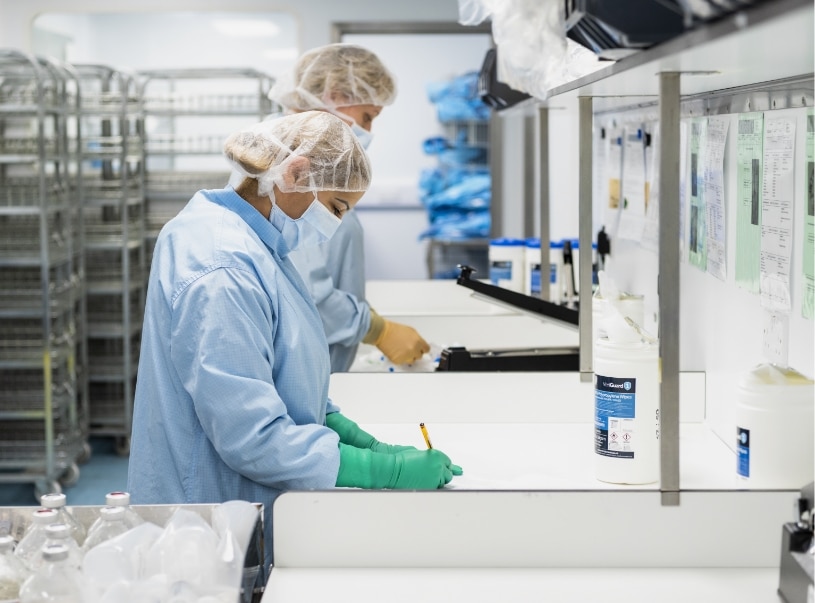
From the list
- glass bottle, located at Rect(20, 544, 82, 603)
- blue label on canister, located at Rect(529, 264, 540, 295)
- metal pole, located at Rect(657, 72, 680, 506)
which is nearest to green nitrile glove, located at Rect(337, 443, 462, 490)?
metal pole, located at Rect(657, 72, 680, 506)

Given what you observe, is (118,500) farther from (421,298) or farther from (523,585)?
(421,298)

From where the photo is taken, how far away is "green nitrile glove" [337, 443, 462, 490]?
1807 mm

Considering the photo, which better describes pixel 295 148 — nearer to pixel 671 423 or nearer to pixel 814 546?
pixel 671 423

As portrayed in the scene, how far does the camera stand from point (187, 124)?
278 inches

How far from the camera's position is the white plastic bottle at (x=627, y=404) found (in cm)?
174

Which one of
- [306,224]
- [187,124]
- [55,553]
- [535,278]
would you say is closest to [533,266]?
[535,278]

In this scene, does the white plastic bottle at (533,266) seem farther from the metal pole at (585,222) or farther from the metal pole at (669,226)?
the metal pole at (669,226)

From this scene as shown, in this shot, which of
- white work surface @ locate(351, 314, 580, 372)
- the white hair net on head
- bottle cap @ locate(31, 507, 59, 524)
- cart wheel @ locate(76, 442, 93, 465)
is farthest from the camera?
cart wheel @ locate(76, 442, 93, 465)

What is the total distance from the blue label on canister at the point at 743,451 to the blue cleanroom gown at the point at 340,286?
1.51 metres

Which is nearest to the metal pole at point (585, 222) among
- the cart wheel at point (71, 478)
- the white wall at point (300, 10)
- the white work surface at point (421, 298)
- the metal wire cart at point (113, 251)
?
the white work surface at point (421, 298)

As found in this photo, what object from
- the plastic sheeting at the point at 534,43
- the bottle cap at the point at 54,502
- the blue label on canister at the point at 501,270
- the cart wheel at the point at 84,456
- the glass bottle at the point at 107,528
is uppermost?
the plastic sheeting at the point at 534,43

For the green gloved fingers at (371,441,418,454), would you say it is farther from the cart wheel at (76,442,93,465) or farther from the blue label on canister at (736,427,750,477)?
the cart wheel at (76,442,93,465)

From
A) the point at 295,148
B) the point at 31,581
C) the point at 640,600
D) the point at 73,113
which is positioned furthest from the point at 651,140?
the point at 73,113

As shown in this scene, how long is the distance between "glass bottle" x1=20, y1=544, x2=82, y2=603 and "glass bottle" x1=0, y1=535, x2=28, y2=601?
0.04m
